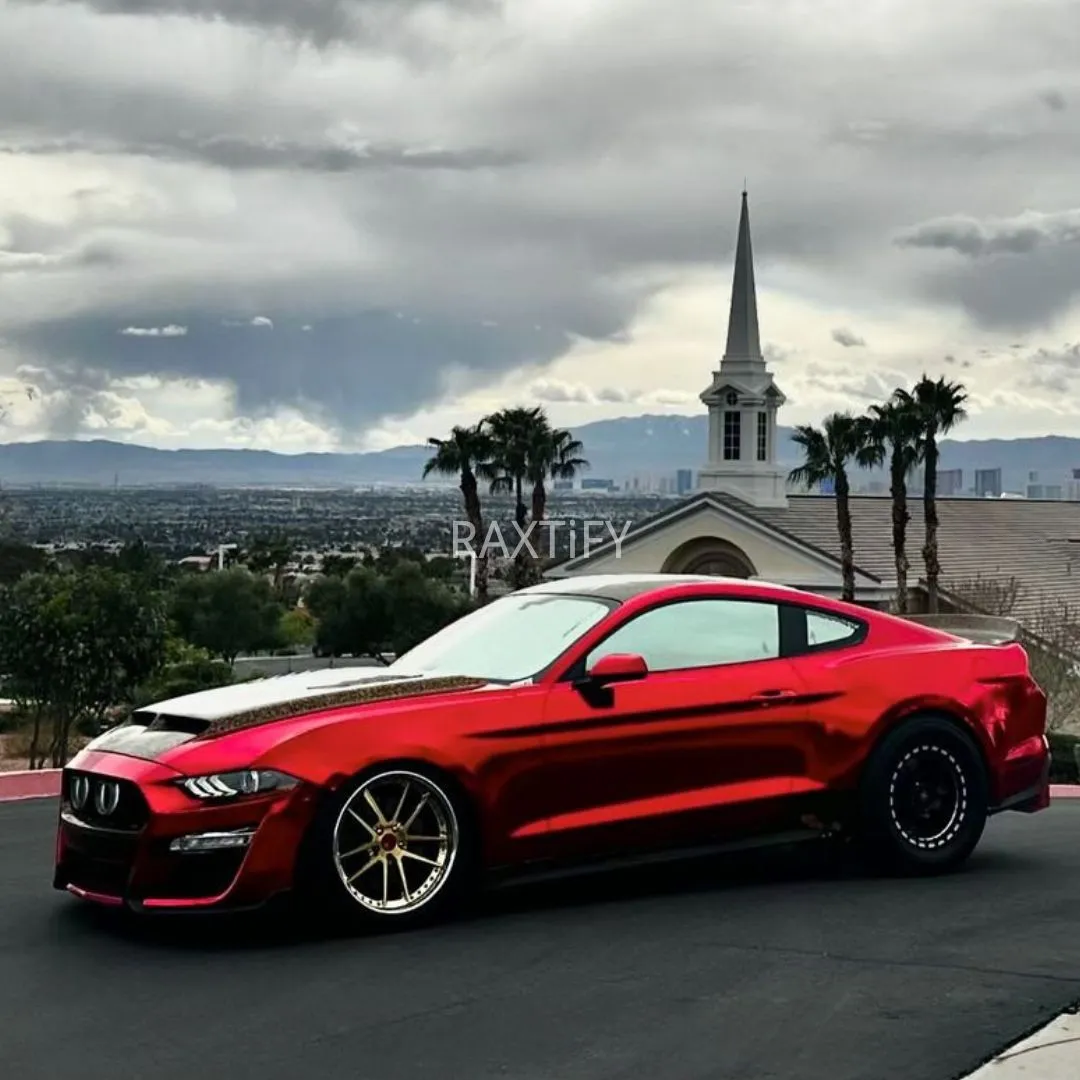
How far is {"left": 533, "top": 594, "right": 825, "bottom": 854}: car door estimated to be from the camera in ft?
23.5

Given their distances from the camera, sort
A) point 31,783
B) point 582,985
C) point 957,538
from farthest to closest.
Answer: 1. point 957,538
2. point 31,783
3. point 582,985

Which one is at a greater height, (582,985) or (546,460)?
(546,460)

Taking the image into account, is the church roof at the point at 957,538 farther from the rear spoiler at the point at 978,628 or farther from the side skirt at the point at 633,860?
the side skirt at the point at 633,860

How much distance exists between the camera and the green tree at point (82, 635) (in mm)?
29359

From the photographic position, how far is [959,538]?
7556 cm

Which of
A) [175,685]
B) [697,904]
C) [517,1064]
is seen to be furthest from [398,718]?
[175,685]

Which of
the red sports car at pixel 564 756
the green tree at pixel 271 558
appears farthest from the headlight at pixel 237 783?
the green tree at pixel 271 558

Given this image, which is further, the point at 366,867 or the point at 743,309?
the point at 743,309

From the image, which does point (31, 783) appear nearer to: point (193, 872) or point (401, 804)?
point (193, 872)

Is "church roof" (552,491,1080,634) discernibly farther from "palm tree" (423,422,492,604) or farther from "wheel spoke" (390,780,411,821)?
"wheel spoke" (390,780,411,821)

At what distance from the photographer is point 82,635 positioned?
29.3m

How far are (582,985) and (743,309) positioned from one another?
240 feet

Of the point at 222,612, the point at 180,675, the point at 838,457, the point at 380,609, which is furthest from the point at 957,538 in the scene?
the point at 180,675

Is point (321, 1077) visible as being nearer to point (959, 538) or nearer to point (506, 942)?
point (506, 942)
